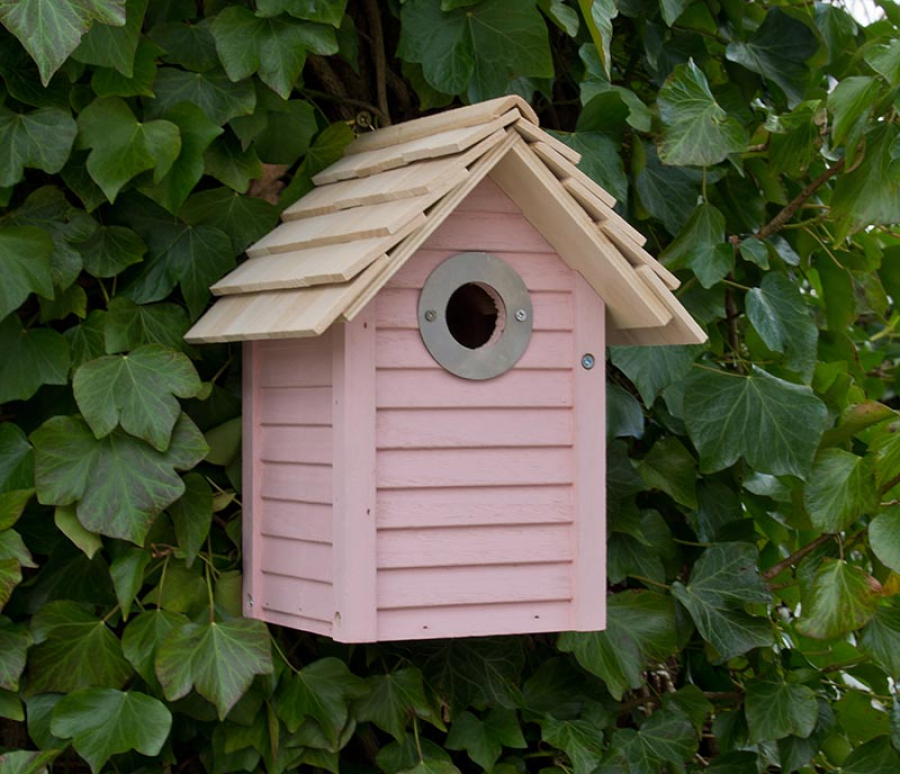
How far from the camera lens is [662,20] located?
197 cm

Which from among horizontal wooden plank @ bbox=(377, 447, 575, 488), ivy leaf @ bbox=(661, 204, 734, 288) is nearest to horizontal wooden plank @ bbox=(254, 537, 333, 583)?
horizontal wooden plank @ bbox=(377, 447, 575, 488)

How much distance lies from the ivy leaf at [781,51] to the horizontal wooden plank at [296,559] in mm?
1009

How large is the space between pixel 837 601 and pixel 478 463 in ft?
1.95

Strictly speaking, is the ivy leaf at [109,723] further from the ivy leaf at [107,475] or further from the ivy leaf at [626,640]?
the ivy leaf at [626,640]

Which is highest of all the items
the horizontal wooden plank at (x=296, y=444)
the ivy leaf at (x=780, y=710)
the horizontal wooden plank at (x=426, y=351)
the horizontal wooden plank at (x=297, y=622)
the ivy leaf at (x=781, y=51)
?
the ivy leaf at (x=781, y=51)

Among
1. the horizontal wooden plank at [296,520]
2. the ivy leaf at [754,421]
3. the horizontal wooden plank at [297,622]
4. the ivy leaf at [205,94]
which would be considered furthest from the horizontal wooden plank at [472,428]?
the ivy leaf at [205,94]

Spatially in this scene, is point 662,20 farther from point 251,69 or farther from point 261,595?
point 261,595

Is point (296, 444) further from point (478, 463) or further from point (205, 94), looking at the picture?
point (205, 94)

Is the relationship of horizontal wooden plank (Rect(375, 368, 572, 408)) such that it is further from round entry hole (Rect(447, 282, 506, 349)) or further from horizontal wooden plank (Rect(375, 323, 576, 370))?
round entry hole (Rect(447, 282, 506, 349))

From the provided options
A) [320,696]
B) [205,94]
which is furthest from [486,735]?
[205,94]

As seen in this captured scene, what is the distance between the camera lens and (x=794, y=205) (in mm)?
1915

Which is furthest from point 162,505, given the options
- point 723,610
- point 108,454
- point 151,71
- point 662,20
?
point 662,20

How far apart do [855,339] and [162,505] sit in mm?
1719

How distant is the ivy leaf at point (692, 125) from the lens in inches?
67.9
